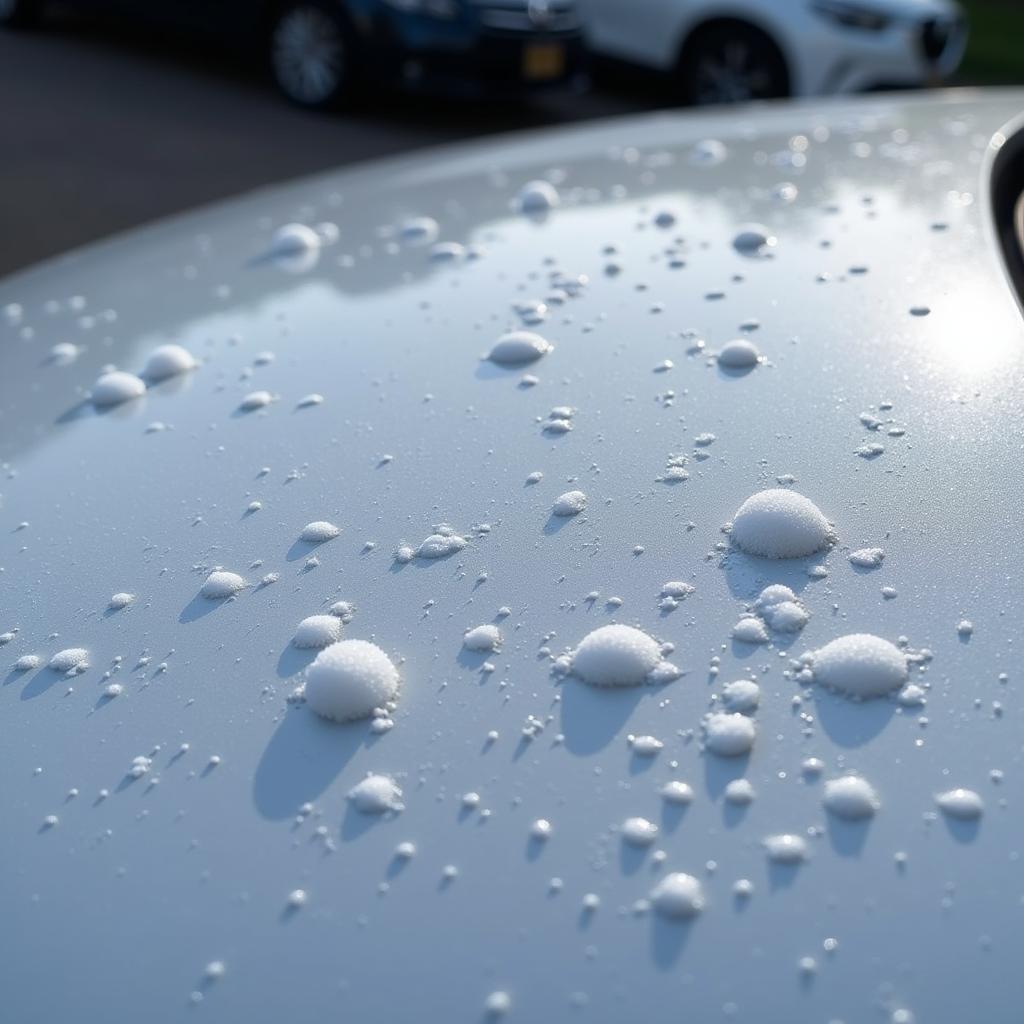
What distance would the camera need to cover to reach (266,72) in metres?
8.45

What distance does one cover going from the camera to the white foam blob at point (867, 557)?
102cm

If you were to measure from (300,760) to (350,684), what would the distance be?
0.07 metres

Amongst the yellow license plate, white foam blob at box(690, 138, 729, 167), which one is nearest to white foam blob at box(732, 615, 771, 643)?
white foam blob at box(690, 138, 729, 167)

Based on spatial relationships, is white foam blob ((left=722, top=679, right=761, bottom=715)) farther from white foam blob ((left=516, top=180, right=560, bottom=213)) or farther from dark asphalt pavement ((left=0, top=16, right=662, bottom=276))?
dark asphalt pavement ((left=0, top=16, right=662, bottom=276))

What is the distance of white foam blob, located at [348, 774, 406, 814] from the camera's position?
2.83 ft

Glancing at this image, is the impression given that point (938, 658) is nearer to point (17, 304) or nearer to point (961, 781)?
point (961, 781)

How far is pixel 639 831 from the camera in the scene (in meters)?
0.83

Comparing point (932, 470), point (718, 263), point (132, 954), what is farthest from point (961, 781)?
point (718, 263)

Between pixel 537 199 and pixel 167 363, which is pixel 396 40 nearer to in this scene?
→ pixel 537 199

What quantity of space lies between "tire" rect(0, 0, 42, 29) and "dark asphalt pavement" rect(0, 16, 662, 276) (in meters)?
0.08

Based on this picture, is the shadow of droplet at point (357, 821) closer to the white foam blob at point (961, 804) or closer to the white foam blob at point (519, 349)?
the white foam blob at point (961, 804)

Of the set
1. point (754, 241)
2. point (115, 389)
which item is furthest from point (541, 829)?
point (754, 241)

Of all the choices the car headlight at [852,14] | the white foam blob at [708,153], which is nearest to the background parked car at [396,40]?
the car headlight at [852,14]

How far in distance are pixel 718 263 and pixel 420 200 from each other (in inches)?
24.2
